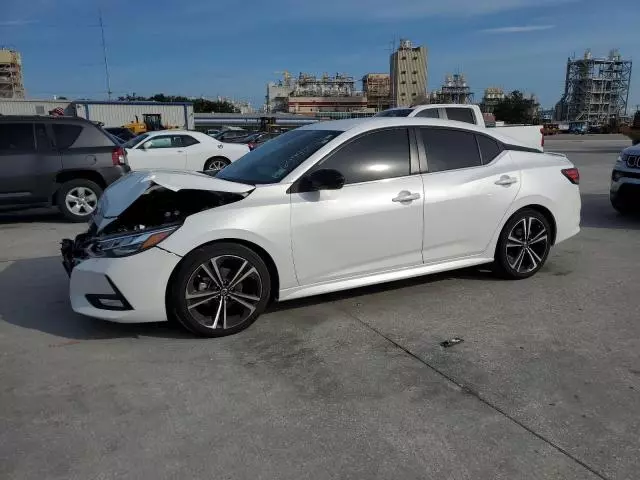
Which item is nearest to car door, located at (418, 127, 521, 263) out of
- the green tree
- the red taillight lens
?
the red taillight lens

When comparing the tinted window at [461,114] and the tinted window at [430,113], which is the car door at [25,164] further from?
the tinted window at [461,114]

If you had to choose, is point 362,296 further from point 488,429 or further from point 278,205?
point 488,429

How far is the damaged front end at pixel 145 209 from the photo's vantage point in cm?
389

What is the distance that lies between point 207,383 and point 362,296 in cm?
198

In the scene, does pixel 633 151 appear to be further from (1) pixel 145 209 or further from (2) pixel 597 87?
(2) pixel 597 87

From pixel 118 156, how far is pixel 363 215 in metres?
6.19

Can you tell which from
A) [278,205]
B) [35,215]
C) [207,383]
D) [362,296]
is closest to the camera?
[207,383]

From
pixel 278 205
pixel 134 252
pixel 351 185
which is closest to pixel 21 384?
pixel 134 252

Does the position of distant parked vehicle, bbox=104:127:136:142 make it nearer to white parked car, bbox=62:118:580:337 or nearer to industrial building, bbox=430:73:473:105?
white parked car, bbox=62:118:580:337

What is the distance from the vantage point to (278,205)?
4.16 metres

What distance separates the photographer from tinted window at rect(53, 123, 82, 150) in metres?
8.92

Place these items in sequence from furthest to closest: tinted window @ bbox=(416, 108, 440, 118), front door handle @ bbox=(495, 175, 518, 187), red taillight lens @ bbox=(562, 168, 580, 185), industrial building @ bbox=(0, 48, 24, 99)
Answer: industrial building @ bbox=(0, 48, 24, 99) < tinted window @ bbox=(416, 108, 440, 118) < red taillight lens @ bbox=(562, 168, 580, 185) < front door handle @ bbox=(495, 175, 518, 187)

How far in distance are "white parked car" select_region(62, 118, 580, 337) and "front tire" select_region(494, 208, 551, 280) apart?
0.04 ft

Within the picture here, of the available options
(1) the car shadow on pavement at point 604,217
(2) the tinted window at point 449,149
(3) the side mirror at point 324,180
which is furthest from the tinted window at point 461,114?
(3) the side mirror at point 324,180
